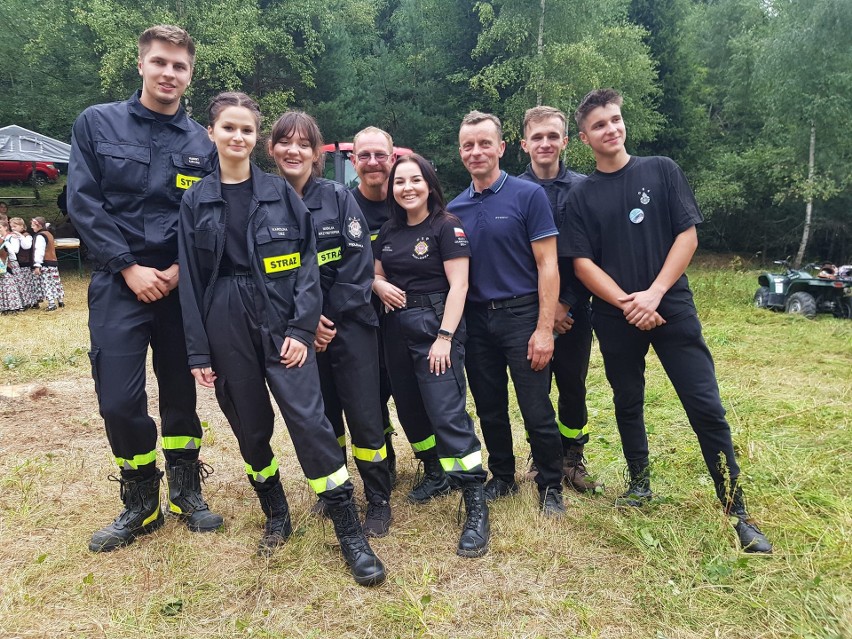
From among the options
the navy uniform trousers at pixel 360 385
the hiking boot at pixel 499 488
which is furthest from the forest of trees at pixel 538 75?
the hiking boot at pixel 499 488

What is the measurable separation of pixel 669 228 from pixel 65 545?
3.53m

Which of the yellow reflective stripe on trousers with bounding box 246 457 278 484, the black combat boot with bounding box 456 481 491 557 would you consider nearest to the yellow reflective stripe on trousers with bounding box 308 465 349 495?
the yellow reflective stripe on trousers with bounding box 246 457 278 484

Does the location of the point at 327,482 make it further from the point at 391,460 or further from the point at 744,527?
the point at 744,527

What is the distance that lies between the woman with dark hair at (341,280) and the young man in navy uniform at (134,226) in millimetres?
462

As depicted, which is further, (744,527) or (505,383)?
(505,383)

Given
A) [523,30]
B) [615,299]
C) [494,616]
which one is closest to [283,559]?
[494,616]

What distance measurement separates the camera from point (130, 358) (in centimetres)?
296

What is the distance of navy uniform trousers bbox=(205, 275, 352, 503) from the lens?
2826 millimetres

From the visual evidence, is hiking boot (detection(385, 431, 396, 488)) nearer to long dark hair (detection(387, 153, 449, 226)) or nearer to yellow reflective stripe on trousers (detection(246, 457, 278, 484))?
yellow reflective stripe on trousers (detection(246, 457, 278, 484))

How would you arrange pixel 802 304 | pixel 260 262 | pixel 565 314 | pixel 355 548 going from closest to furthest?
pixel 260 262 → pixel 355 548 → pixel 565 314 → pixel 802 304

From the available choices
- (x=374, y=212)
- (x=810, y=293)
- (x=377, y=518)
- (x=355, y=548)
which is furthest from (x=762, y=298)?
(x=355, y=548)

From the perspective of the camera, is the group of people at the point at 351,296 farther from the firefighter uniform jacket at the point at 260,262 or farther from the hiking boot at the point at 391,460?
the hiking boot at the point at 391,460

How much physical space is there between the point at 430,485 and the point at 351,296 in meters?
1.44

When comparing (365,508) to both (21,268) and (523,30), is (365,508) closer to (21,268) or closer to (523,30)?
(21,268)
